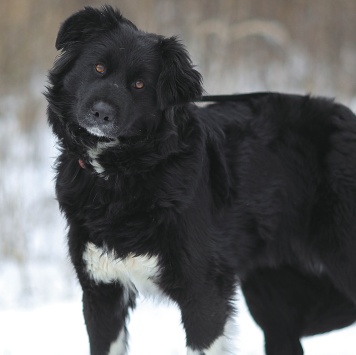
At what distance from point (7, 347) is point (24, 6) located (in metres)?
4.25

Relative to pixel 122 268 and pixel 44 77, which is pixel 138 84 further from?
pixel 44 77

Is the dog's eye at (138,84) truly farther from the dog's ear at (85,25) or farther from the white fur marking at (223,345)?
the white fur marking at (223,345)

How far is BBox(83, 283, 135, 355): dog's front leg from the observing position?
3.65 metres

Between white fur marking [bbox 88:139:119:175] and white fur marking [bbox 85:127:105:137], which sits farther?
white fur marking [bbox 88:139:119:175]

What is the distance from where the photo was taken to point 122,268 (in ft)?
11.5

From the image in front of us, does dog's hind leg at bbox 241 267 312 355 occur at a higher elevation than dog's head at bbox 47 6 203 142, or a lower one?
lower

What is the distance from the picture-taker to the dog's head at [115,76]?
323 cm

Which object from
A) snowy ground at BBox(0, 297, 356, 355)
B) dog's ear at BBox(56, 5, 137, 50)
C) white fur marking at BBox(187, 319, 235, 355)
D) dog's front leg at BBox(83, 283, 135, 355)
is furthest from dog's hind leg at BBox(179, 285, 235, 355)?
dog's ear at BBox(56, 5, 137, 50)

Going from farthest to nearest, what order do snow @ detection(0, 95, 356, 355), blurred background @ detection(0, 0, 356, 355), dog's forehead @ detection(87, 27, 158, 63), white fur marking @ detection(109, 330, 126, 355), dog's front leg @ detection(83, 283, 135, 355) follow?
blurred background @ detection(0, 0, 356, 355) → snow @ detection(0, 95, 356, 355) → white fur marking @ detection(109, 330, 126, 355) → dog's front leg @ detection(83, 283, 135, 355) → dog's forehead @ detection(87, 27, 158, 63)

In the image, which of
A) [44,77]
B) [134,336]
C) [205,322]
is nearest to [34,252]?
[44,77]

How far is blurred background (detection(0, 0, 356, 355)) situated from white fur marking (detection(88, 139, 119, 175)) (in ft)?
9.53

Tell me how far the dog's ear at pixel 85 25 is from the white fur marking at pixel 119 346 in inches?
62.3

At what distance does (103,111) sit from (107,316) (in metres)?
1.18

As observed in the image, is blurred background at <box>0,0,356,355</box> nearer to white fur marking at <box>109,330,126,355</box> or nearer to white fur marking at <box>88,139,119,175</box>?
white fur marking at <box>109,330,126,355</box>
